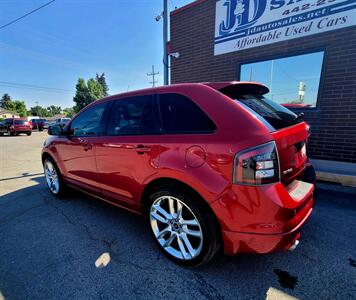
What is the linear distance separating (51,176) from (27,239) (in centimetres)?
168

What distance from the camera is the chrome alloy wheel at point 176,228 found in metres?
2.05

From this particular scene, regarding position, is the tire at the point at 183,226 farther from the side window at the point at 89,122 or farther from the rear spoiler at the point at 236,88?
the side window at the point at 89,122

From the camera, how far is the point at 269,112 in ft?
6.97

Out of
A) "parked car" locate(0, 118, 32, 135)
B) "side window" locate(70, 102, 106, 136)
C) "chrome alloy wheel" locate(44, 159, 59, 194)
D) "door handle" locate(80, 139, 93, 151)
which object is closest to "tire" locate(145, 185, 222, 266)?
"door handle" locate(80, 139, 93, 151)

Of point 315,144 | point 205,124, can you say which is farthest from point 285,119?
point 315,144

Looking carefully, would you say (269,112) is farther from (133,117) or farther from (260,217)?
(133,117)

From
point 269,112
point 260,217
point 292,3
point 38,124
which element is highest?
point 292,3

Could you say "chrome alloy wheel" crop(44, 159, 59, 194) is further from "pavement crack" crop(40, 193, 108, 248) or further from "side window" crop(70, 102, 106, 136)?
"side window" crop(70, 102, 106, 136)

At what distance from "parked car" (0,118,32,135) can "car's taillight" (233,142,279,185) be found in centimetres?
2578

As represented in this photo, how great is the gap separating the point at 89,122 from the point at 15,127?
2340 centimetres

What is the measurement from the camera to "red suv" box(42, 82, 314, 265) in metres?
1.65

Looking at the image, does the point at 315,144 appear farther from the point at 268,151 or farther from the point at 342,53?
the point at 268,151

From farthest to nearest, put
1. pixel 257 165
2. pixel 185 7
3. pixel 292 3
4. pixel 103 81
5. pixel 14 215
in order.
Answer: pixel 103 81 → pixel 185 7 → pixel 292 3 → pixel 14 215 → pixel 257 165

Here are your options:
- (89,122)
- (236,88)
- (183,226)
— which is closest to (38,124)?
(89,122)
